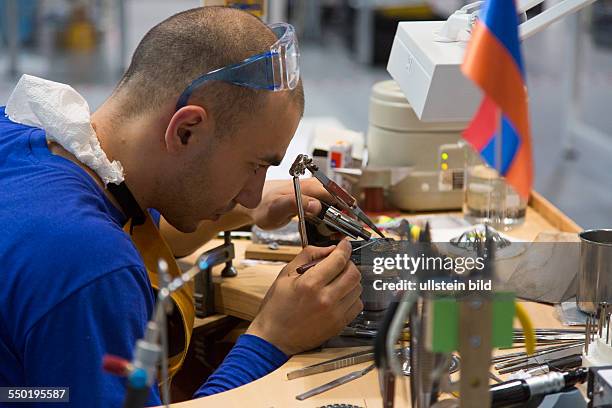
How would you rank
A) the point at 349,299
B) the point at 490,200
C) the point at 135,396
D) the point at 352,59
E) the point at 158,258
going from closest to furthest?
1. the point at 135,396
2. the point at 349,299
3. the point at 158,258
4. the point at 490,200
5. the point at 352,59

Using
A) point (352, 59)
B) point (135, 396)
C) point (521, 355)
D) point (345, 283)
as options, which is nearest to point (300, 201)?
point (345, 283)

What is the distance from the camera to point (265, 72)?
4.48ft

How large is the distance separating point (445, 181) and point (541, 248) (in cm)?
58

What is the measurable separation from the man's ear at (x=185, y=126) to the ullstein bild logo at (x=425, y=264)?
0.32m

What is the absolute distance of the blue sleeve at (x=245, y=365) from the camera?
1.34 meters

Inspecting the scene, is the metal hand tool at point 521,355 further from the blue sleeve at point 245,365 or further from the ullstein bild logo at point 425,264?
the blue sleeve at point 245,365

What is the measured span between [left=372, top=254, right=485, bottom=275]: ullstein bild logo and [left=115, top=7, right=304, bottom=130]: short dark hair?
302 millimetres

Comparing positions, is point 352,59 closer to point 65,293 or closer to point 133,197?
point 133,197

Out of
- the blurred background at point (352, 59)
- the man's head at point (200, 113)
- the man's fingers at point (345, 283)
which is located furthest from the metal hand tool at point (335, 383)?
the blurred background at point (352, 59)

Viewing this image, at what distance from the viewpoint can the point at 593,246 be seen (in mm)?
1472

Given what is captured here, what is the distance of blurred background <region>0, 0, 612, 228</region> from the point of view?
4.82 meters

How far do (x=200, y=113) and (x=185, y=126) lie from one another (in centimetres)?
3

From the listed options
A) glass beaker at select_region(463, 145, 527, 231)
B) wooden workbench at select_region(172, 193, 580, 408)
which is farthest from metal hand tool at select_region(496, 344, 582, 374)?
glass beaker at select_region(463, 145, 527, 231)

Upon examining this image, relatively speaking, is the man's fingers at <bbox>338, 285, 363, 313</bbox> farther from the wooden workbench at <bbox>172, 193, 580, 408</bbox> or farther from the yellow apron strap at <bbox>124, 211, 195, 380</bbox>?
the yellow apron strap at <bbox>124, 211, 195, 380</bbox>
